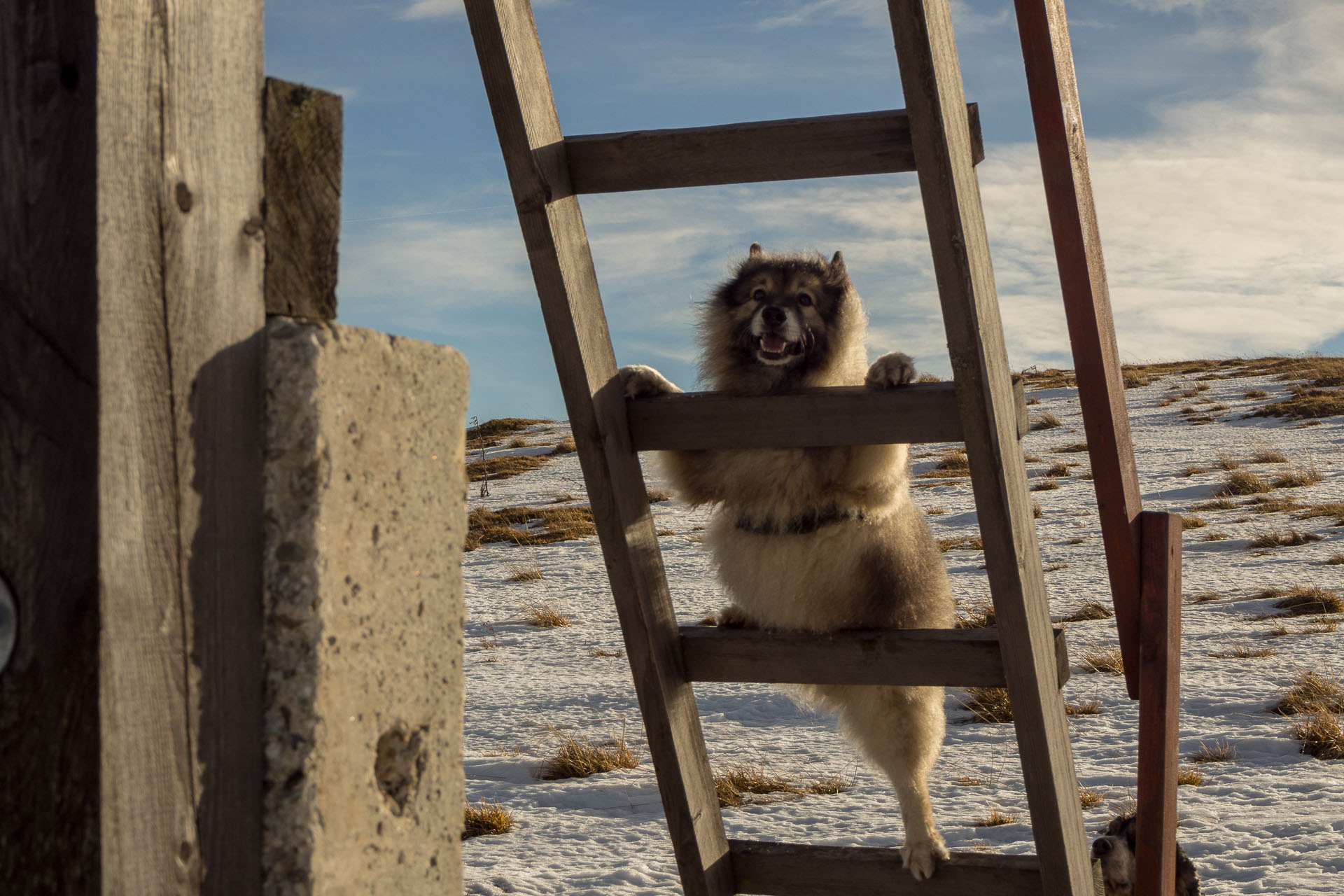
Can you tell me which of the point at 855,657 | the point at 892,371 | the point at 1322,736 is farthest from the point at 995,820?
the point at 892,371

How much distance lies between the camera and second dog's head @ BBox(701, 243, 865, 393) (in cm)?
355

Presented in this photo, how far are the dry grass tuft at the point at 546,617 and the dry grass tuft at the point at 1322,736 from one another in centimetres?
555

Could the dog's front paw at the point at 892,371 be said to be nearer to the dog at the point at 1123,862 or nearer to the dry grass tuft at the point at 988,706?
the dog at the point at 1123,862

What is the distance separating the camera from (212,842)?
1236 mm

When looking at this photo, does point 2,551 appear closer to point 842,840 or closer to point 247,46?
point 247,46

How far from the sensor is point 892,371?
2582 mm

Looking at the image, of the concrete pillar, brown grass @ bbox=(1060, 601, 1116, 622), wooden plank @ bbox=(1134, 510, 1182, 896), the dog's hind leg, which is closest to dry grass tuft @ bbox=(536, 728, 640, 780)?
the dog's hind leg

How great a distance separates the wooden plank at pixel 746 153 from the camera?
222cm

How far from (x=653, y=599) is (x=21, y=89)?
1891 mm

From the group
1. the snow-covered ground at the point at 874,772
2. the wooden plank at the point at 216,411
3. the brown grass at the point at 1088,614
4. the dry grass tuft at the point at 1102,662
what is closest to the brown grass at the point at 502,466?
the snow-covered ground at the point at 874,772

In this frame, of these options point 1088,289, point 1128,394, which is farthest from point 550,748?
point 1128,394

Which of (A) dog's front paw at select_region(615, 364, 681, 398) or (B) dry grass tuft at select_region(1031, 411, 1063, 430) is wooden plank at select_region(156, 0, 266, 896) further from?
(B) dry grass tuft at select_region(1031, 411, 1063, 430)

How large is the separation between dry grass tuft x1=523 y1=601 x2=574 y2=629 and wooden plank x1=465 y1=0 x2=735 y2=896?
255 inches

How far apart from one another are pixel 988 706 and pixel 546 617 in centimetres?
404
